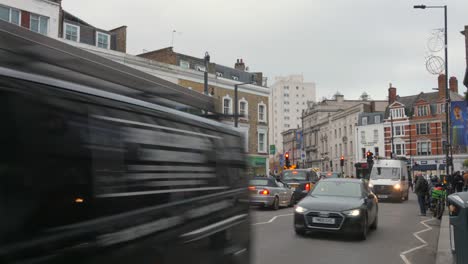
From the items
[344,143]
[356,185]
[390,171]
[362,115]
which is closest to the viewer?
[356,185]

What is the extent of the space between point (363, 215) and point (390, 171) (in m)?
19.4

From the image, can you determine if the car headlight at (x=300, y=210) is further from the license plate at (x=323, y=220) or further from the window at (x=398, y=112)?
the window at (x=398, y=112)

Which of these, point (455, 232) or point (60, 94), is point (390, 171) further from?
point (60, 94)

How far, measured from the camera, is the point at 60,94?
252cm

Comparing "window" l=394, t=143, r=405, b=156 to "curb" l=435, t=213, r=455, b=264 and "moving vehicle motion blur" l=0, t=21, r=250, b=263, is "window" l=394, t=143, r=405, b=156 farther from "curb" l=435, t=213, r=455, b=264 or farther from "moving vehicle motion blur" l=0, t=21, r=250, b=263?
"moving vehicle motion blur" l=0, t=21, r=250, b=263

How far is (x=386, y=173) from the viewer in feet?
96.1

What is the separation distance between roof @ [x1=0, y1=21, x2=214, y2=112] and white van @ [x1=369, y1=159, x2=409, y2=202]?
25683 millimetres

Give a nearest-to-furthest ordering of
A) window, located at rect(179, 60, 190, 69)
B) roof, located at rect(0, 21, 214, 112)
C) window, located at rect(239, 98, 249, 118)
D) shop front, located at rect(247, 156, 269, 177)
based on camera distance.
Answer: roof, located at rect(0, 21, 214, 112), window, located at rect(179, 60, 190, 69), window, located at rect(239, 98, 249, 118), shop front, located at rect(247, 156, 269, 177)

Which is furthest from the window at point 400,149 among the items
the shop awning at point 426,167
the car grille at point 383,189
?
the car grille at point 383,189

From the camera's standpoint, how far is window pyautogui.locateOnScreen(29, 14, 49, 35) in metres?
28.2

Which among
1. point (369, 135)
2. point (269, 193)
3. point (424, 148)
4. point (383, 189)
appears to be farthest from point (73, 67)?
point (369, 135)

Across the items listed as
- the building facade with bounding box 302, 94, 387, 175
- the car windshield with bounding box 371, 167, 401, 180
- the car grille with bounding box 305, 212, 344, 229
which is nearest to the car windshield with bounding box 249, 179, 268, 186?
the car grille with bounding box 305, 212, 344, 229

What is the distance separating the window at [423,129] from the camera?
72.6 metres

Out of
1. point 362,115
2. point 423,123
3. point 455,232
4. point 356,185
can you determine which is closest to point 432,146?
point 423,123
